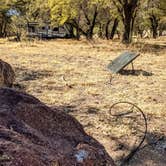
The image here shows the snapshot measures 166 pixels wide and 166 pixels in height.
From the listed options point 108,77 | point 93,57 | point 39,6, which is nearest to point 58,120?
point 108,77

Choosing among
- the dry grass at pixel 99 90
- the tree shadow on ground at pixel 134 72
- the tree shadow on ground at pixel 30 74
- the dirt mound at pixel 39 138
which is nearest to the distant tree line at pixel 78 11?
A: the dry grass at pixel 99 90

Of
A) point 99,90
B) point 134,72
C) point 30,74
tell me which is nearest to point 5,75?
point 99,90

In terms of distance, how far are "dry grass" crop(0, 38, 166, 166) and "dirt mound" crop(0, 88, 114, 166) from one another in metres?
2.16

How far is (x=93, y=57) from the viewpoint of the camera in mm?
14656

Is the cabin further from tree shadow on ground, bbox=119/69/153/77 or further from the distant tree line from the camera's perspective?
tree shadow on ground, bbox=119/69/153/77

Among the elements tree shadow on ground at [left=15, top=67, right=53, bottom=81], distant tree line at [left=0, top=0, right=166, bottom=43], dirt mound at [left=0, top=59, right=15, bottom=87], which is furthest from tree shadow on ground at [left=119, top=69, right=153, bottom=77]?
distant tree line at [left=0, top=0, right=166, bottom=43]

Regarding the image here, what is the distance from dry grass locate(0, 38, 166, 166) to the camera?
576 centimetres

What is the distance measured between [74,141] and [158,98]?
551 cm

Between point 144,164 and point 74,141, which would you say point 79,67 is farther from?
point 74,141

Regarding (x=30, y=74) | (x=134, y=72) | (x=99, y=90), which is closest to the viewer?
(x=99, y=90)

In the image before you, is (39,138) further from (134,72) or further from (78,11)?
(78,11)

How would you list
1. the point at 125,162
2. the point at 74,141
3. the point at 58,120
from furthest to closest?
1. the point at 125,162
2. the point at 58,120
3. the point at 74,141

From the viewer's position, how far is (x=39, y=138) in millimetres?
2504

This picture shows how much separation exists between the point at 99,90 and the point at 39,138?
20.3ft
